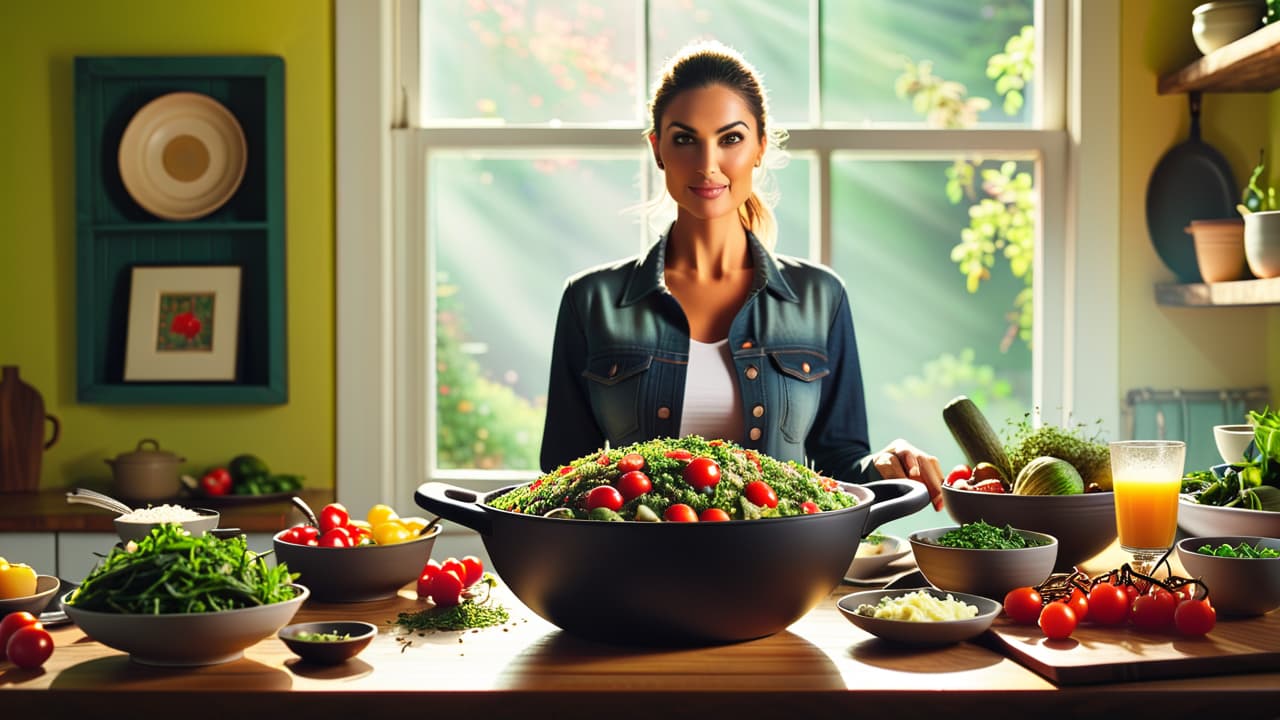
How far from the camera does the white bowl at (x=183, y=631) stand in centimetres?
124

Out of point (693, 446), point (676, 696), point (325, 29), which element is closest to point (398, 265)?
point (325, 29)

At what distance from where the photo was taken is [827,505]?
143 centimetres

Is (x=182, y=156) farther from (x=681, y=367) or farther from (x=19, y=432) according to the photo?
(x=681, y=367)

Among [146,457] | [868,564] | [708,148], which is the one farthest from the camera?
[146,457]

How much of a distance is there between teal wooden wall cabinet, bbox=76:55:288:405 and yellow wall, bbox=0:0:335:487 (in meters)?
0.05

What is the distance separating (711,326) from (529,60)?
153cm

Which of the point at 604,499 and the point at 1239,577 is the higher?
the point at 604,499

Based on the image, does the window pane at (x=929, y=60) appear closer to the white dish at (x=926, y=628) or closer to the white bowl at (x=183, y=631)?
A: the white dish at (x=926, y=628)

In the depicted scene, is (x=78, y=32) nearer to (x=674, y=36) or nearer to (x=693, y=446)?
(x=674, y=36)

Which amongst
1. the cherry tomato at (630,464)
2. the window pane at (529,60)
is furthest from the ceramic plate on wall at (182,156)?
the cherry tomato at (630,464)

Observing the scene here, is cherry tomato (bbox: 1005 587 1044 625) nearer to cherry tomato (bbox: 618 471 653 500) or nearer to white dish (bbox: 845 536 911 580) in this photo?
white dish (bbox: 845 536 911 580)

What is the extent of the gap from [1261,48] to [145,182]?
3.08 m

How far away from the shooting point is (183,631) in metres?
1.25

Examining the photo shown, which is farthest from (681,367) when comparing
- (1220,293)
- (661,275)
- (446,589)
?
(1220,293)
